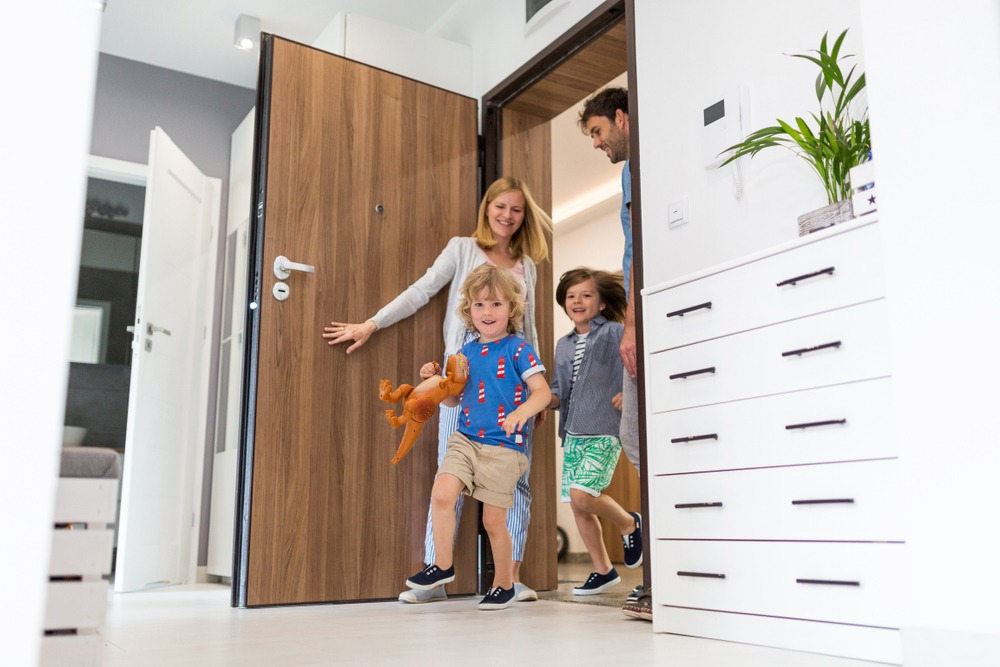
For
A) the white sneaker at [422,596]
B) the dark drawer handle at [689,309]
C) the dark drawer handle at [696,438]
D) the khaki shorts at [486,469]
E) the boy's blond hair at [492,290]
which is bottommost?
the white sneaker at [422,596]

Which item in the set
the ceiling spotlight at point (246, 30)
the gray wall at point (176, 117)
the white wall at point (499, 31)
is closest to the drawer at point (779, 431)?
the white wall at point (499, 31)

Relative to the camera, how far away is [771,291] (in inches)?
66.5

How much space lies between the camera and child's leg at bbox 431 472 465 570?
2.54 m

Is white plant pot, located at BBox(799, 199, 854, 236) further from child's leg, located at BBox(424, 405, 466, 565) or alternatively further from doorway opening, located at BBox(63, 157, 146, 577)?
doorway opening, located at BBox(63, 157, 146, 577)

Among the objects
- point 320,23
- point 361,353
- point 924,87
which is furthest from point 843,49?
point 320,23

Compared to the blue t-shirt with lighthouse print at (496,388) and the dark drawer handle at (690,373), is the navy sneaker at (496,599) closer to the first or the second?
the blue t-shirt with lighthouse print at (496,388)

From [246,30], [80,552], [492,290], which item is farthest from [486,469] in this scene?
[246,30]

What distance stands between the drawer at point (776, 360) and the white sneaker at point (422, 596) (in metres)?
1.10

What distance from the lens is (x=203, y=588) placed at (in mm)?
3598

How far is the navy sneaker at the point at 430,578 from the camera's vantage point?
2.54 meters

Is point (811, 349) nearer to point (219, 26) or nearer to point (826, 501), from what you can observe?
point (826, 501)

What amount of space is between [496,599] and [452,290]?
3.53ft

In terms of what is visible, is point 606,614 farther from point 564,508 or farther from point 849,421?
point 564,508

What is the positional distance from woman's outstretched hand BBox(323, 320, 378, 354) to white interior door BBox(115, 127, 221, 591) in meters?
1.13
